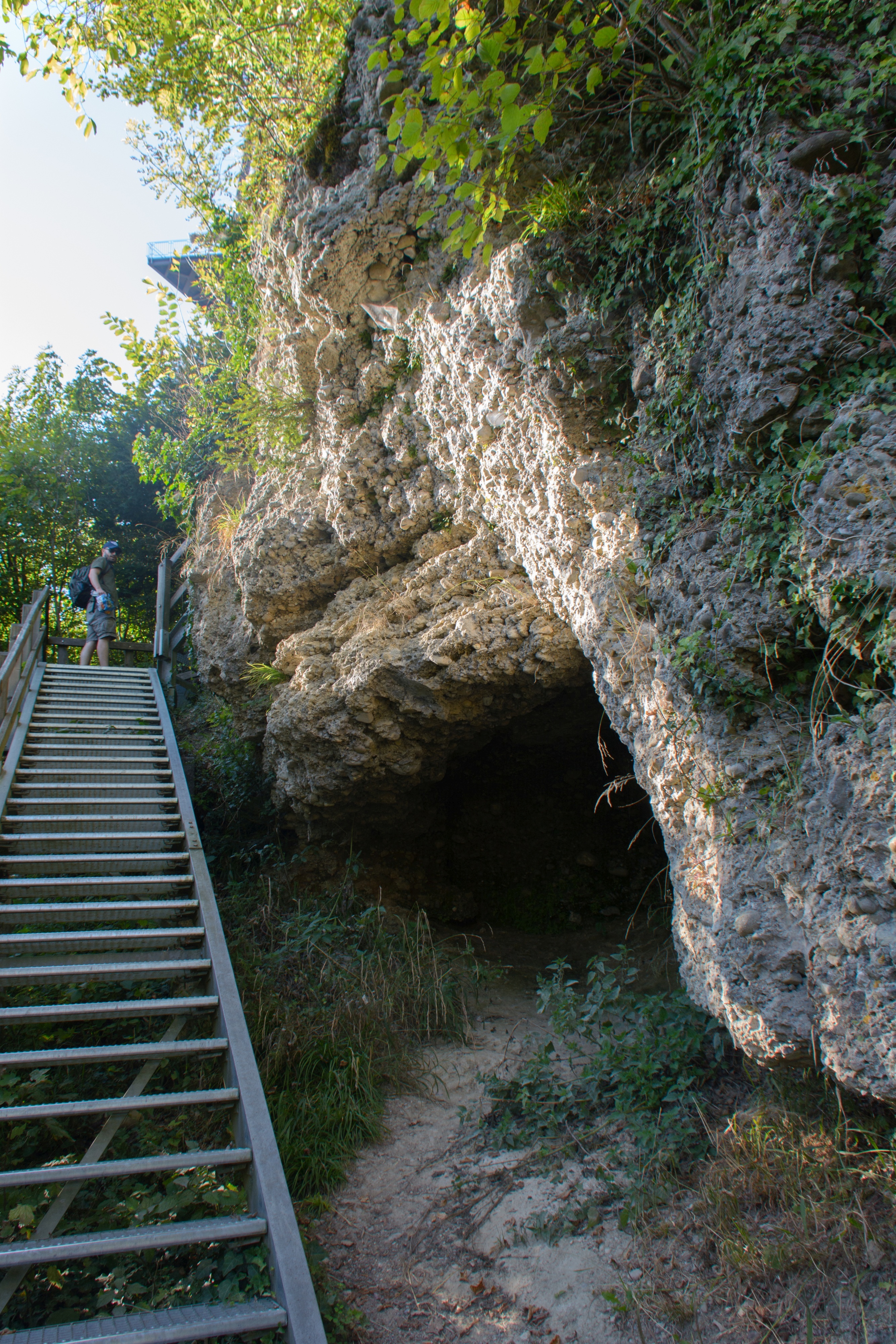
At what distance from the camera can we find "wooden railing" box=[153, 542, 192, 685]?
9.85m

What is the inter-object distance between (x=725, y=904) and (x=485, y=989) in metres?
3.36

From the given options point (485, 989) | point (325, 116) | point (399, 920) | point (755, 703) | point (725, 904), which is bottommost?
point (485, 989)

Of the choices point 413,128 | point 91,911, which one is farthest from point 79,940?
point 413,128

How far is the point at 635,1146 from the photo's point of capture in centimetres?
325

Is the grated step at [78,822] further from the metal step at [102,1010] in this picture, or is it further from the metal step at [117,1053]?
the metal step at [117,1053]

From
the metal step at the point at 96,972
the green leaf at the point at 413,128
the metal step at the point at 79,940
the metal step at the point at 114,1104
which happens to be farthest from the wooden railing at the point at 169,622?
the green leaf at the point at 413,128

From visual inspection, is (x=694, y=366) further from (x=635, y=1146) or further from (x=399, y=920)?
(x=399, y=920)

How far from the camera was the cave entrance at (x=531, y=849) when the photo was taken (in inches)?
274

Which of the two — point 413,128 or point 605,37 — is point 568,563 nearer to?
point 413,128

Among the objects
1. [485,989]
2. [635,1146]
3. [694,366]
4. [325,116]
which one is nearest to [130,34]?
[325,116]

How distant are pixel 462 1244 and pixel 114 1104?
1.71m

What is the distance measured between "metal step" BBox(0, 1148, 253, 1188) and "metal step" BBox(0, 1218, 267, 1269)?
18cm

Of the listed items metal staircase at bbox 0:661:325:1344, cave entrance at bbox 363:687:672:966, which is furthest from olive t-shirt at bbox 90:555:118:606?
cave entrance at bbox 363:687:672:966

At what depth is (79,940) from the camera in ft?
12.6
